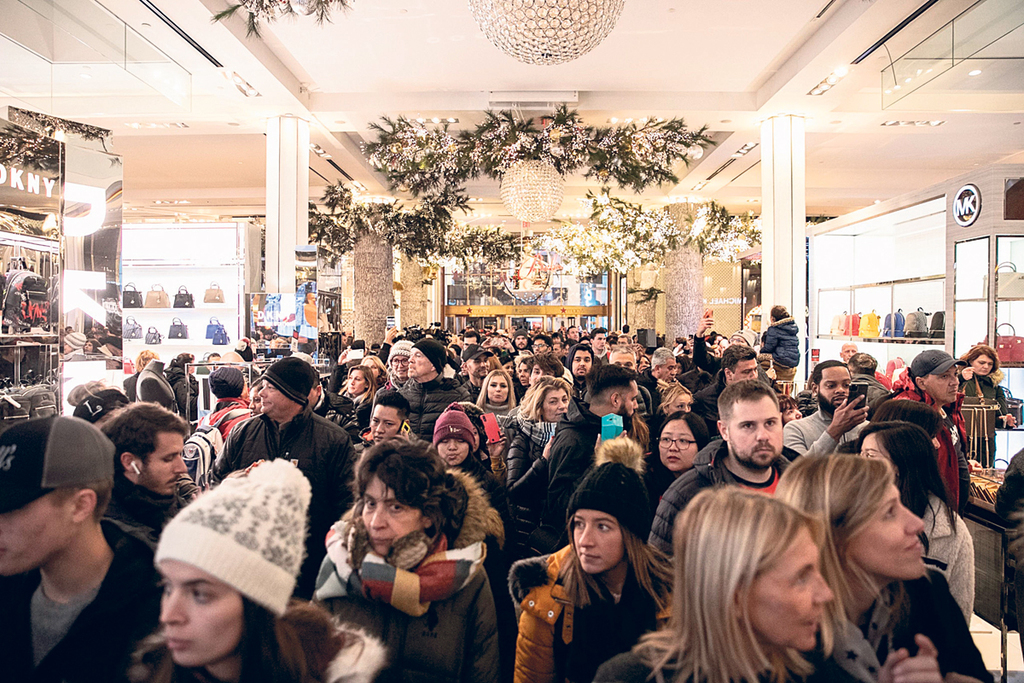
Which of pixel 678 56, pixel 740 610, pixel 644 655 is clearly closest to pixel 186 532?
pixel 644 655

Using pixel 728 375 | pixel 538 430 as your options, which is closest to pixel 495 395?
pixel 538 430

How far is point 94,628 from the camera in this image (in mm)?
1503

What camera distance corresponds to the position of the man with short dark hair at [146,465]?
239 cm

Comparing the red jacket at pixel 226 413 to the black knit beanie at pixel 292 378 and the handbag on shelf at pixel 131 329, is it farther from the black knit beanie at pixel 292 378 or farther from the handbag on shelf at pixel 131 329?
the handbag on shelf at pixel 131 329

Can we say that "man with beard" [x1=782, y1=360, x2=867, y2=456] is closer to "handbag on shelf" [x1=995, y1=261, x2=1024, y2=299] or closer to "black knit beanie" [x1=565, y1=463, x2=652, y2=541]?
"black knit beanie" [x1=565, y1=463, x2=652, y2=541]

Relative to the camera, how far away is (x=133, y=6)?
21.8 ft

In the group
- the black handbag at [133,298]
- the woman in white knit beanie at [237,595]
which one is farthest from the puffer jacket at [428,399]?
the black handbag at [133,298]

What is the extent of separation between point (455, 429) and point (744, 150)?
10.5m

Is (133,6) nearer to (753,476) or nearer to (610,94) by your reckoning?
(610,94)

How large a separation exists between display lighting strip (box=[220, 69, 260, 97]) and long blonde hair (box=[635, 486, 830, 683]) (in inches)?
344

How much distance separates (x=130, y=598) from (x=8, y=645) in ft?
0.88

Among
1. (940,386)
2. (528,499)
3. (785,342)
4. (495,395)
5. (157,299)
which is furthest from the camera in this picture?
(157,299)

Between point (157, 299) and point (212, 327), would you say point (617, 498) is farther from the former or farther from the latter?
point (157, 299)

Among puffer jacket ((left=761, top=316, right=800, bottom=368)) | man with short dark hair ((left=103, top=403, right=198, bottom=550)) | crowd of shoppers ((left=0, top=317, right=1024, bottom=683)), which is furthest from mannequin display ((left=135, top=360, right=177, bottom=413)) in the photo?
puffer jacket ((left=761, top=316, right=800, bottom=368))
